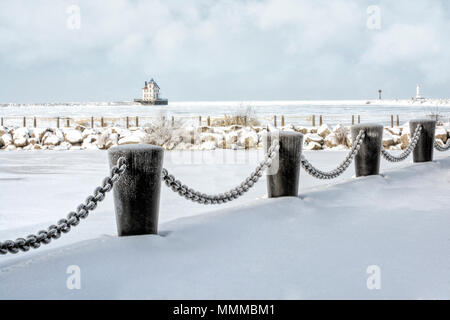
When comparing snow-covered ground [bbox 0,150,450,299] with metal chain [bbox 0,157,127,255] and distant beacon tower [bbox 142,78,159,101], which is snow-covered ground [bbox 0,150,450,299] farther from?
distant beacon tower [bbox 142,78,159,101]

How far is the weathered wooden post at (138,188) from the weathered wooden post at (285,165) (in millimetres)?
2129

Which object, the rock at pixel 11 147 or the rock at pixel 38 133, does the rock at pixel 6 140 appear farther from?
the rock at pixel 38 133

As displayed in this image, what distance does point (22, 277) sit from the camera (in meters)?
3.23

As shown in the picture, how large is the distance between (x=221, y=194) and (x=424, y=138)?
7.15 m

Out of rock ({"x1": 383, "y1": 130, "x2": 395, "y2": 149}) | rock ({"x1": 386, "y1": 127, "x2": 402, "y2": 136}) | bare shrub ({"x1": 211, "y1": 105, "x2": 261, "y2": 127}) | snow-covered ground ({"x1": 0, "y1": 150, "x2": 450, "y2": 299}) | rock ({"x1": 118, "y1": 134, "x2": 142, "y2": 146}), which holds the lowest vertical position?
snow-covered ground ({"x1": 0, "y1": 150, "x2": 450, "y2": 299})

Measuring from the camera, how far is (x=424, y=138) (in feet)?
34.5

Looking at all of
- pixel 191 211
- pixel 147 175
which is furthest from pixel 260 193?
pixel 147 175

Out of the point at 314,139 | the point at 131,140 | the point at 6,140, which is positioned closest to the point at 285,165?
the point at 131,140

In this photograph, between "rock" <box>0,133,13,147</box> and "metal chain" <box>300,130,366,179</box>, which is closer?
"metal chain" <box>300,130,366,179</box>

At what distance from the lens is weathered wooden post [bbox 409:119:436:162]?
10.4 metres

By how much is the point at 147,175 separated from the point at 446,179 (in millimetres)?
6259

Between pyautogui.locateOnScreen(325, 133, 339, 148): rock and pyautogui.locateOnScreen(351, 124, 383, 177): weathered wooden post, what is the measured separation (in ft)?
31.7

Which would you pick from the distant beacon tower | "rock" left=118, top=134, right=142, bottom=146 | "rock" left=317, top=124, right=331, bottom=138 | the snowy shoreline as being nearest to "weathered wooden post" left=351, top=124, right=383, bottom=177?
the snowy shoreline

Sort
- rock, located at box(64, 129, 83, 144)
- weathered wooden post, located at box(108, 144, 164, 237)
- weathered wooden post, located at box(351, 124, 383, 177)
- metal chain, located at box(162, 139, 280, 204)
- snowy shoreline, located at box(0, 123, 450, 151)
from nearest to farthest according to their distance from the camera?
weathered wooden post, located at box(108, 144, 164, 237) < metal chain, located at box(162, 139, 280, 204) < weathered wooden post, located at box(351, 124, 383, 177) < snowy shoreline, located at box(0, 123, 450, 151) < rock, located at box(64, 129, 83, 144)
